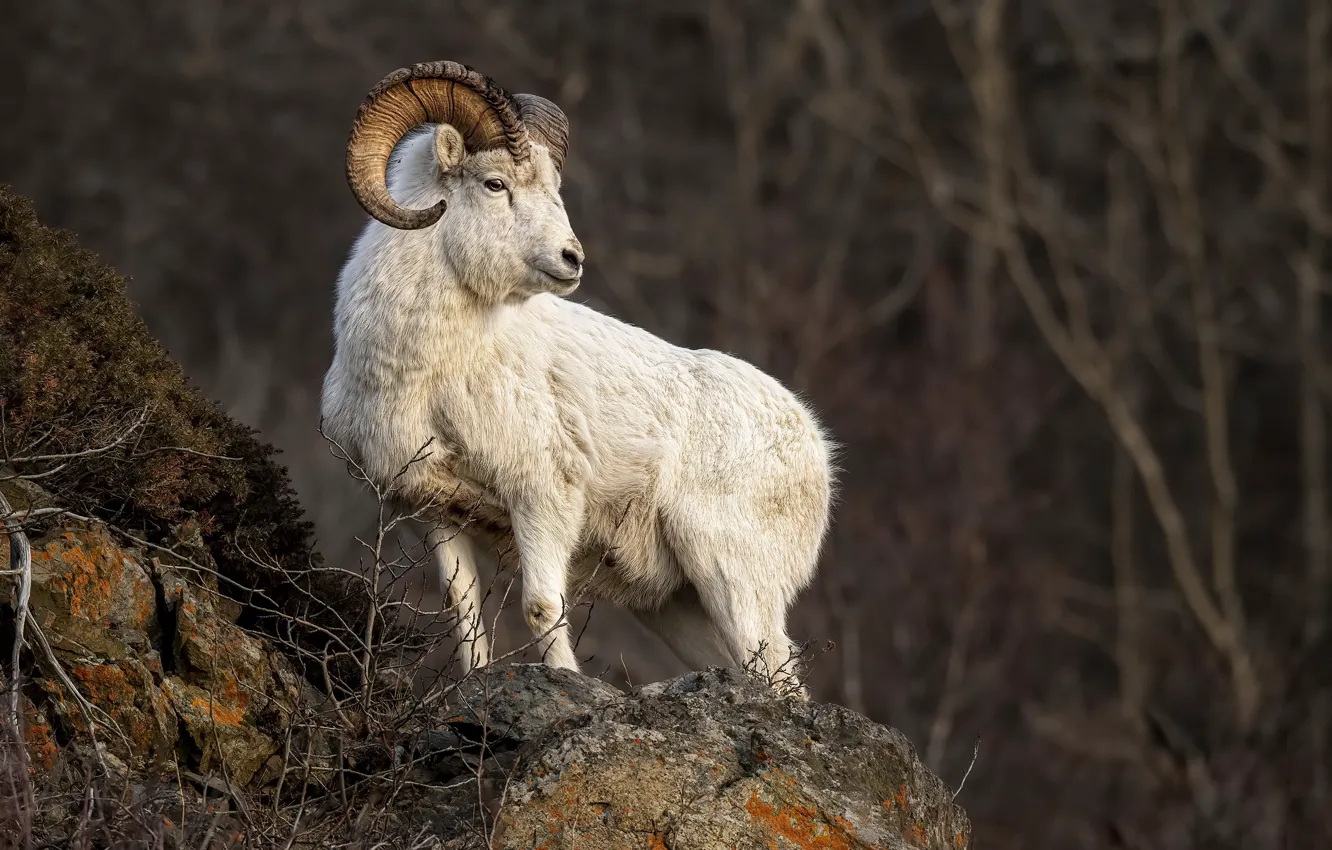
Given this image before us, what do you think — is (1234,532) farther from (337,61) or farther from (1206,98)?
(337,61)

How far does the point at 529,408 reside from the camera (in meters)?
8.49

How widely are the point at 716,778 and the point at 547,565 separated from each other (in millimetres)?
1921

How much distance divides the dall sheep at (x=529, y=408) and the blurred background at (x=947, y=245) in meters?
19.2

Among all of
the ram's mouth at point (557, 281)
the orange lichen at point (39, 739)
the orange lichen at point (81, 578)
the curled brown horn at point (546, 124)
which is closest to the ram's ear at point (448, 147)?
the curled brown horn at point (546, 124)

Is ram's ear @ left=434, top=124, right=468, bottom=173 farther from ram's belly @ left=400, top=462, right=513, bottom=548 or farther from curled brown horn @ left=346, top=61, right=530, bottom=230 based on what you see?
ram's belly @ left=400, top=462, right=513, bottom=548

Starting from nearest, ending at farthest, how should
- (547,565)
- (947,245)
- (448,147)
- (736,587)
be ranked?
1. (547,565)
2. (448,147)
3. (736,587)
4. (947,245)

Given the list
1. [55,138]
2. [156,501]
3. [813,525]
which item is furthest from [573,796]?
[55,138]

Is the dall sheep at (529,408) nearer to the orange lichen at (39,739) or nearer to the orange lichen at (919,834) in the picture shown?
the orange lichen at (919,834)

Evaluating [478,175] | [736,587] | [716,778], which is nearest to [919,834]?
[716,778]

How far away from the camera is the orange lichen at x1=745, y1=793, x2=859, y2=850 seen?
6.55m

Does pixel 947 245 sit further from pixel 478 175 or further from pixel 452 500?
pixel 452 500

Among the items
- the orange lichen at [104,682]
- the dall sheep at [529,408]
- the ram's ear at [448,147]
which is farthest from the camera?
the ram's ear at [448,147]

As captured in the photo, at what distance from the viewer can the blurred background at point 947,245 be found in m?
30.5

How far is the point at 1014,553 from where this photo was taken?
3100 centimetres
